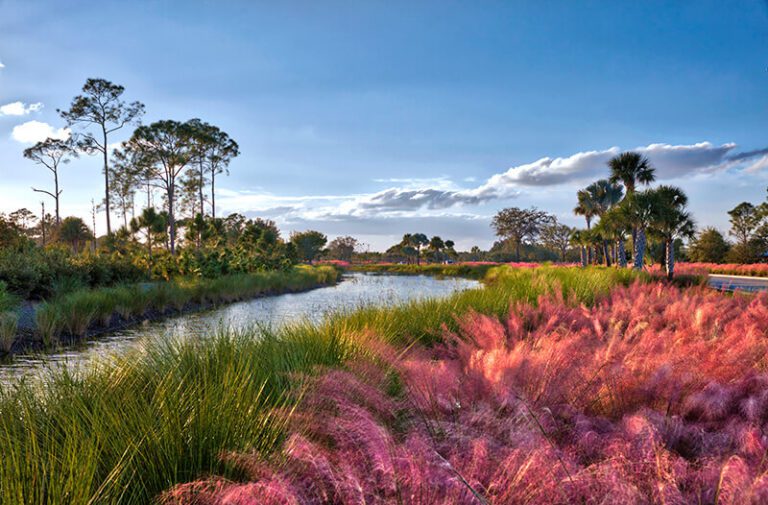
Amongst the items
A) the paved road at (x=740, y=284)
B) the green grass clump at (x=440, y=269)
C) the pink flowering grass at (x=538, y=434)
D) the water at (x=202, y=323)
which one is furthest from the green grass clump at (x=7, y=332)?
the green grass clump at (x=440, y=269)

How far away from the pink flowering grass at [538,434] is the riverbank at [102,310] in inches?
178

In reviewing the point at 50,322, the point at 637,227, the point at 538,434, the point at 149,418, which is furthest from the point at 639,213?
the point at 149,418

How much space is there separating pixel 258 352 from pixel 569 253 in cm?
8645

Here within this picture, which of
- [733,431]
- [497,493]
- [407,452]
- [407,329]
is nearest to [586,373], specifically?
[733,431]

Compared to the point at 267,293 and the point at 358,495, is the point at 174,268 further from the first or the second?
the point at 358,495

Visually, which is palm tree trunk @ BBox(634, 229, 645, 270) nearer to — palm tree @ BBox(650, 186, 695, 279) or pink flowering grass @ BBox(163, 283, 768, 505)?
palm tree @ BBox(650, 186, 695, 279)

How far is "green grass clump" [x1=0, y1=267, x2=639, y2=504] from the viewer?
182 centimetres

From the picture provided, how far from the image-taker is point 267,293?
26.0m

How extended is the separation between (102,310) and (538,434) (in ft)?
44.9

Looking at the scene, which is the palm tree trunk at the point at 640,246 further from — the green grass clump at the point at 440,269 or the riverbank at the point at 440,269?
the green grass clump at the point at 440,269

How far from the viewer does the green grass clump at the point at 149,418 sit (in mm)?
1819

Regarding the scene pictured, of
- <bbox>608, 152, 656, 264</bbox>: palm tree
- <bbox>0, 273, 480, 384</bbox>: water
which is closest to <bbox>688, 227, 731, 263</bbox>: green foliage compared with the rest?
<bbox>608, 152, 656, 264</bbox>: palm tree

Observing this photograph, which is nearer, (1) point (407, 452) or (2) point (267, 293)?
(1) point (407, 452)

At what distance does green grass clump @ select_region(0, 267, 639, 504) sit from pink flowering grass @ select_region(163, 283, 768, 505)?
0.18 metres
